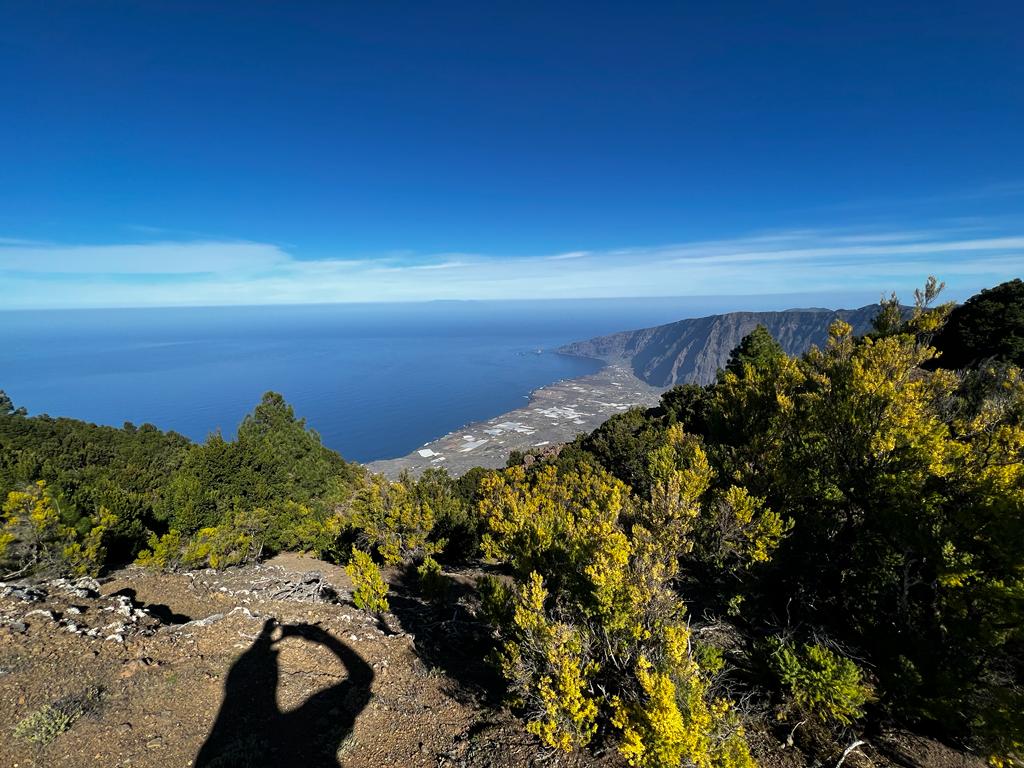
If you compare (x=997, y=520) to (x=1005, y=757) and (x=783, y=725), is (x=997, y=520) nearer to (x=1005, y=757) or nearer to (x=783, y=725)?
(x=1005, y=757)

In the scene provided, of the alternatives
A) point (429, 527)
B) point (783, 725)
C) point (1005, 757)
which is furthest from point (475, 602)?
point (1005, 757)

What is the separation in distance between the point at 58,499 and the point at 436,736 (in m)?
20.5

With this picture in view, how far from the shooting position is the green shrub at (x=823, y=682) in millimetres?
8352

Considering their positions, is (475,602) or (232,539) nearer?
(475,602)

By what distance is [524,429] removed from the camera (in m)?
121

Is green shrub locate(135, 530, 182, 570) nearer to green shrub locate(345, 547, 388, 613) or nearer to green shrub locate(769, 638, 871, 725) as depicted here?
green shrub locate(345, 547, 388, 613)

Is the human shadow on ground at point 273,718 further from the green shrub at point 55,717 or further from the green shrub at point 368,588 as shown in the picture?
the green shrub at point 55,717

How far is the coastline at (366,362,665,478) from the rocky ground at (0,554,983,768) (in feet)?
200

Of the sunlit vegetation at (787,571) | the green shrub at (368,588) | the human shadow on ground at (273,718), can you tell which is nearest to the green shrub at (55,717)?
the human shadow on ground at (273,718)

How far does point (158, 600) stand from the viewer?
15.4m

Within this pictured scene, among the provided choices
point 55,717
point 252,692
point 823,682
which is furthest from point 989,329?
point 55,717

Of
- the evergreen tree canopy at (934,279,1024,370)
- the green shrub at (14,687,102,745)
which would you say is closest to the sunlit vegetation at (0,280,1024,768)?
the green shrub at (14,687,102,745)

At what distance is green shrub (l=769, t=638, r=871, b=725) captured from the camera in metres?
8.35

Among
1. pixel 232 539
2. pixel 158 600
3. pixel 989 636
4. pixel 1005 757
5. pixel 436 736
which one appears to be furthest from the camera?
pixel 232 539
